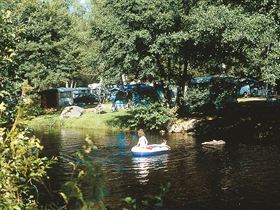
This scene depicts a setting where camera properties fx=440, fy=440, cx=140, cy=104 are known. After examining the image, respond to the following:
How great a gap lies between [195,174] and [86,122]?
104ft

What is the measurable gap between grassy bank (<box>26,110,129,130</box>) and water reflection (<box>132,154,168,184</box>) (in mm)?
18914

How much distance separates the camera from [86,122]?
184ft

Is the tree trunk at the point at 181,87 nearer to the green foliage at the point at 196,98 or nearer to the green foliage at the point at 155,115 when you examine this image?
the green foliage at the point at 196,98

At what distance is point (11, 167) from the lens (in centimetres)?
621

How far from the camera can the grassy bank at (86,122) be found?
5288cm

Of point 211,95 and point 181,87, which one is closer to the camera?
point 211,95

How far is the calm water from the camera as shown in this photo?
20406mm

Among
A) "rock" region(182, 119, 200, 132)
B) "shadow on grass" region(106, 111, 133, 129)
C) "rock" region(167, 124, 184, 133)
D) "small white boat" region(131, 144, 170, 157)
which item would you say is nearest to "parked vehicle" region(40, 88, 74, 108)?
"shadow on grass" region(106, 111, 133, 129)

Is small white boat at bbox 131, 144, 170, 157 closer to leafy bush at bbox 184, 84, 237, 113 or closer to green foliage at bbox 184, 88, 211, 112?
leafy bush at bbox 184, 84, 237, 113

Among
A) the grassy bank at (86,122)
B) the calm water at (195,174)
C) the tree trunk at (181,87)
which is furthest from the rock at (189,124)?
the grassy bank at (86,122)

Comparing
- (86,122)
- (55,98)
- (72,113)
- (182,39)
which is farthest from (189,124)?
(55,98)

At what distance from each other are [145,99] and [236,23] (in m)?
15.9

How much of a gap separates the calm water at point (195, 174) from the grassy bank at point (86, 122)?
12480mm

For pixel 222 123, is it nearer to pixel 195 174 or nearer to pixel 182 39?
pixel 182 39
